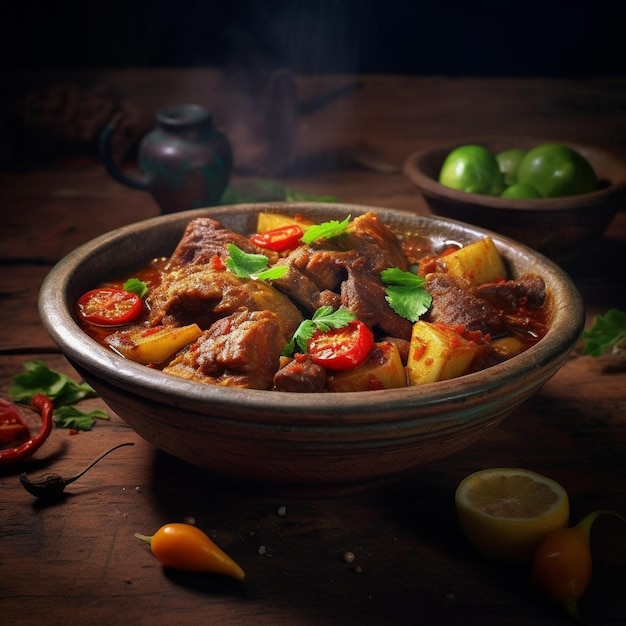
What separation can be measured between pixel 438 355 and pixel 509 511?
50 centimetres

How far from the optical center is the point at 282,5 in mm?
7938

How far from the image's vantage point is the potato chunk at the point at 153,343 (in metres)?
2.73

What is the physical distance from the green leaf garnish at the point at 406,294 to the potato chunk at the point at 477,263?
24cm

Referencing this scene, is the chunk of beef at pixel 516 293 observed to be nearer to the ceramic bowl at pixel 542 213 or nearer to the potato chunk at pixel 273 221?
the potato chunk at pixel 273 221

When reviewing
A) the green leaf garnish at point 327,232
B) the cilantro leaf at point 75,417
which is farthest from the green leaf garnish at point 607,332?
the cilantro leaf at point 75,417

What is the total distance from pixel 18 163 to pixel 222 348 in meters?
4.34

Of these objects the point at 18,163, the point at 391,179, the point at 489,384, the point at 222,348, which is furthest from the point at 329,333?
the point at 18,163

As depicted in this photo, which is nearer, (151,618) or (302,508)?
(151,618)

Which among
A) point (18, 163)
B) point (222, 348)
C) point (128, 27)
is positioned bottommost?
point (18, 163)

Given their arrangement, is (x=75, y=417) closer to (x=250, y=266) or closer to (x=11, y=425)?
(x=11, y=425)

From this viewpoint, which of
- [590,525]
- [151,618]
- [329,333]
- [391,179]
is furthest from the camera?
[391,179]

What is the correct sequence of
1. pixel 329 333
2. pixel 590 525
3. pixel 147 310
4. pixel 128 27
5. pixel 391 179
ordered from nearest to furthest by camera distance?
pixel 590 525 < pixel 329 333 < pixel 147 310 < pixel 391 179 < pixel 128 27

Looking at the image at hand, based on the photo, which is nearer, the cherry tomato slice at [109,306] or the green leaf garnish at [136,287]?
the cherry tomato slice at [109,306]

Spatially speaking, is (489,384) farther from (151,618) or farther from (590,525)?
(151,618)
